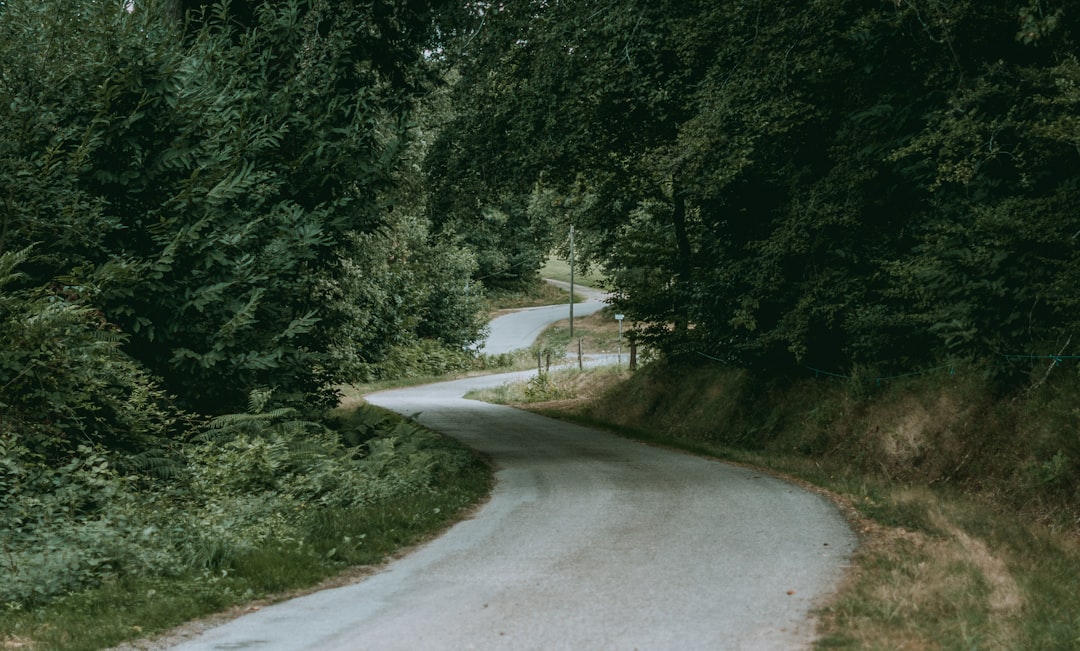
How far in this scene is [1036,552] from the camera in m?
10.3

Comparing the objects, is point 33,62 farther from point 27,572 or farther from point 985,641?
point 985,641

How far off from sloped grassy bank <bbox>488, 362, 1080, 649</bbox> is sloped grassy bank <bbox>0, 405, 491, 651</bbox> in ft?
15.3

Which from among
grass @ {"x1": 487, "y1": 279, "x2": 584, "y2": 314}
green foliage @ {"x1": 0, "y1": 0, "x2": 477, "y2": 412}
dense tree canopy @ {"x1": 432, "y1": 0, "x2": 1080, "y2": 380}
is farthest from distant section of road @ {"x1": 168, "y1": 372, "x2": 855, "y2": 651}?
grass @ {"x1": 487, "y1": 279, "x2": 584, "y2": 314}

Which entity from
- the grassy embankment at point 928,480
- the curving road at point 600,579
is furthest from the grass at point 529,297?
the curving road at point 600,579

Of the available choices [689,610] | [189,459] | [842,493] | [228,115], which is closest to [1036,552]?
[842,493]

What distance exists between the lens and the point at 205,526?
32.7 ft

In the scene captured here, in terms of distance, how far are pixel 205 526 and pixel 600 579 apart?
151 inches

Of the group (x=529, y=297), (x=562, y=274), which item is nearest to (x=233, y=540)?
(x=529, y=297)

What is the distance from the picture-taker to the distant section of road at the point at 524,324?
2506 inches

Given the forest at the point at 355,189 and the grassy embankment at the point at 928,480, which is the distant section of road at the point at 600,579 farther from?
the forest at the point at 355,189

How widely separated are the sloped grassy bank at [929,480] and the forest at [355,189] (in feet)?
2.53

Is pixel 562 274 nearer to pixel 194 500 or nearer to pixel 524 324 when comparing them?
pixel 524 324

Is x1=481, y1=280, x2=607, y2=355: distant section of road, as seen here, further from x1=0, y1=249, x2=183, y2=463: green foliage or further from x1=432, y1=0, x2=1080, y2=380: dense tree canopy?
x1=0, y1=249, x2=183, y2=463: green foliage

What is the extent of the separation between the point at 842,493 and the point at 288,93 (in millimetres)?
10045
